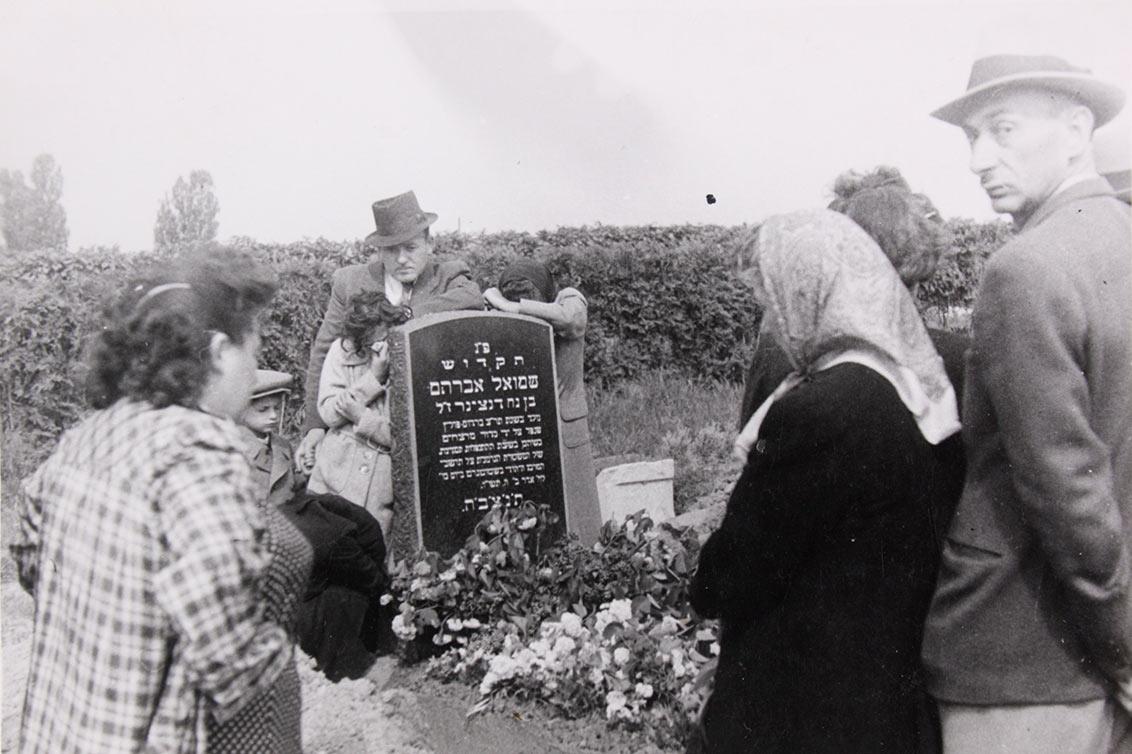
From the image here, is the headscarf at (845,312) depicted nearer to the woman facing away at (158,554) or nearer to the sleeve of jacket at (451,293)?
the woman facing away at (158,554)

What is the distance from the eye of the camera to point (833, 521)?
5.88 feet

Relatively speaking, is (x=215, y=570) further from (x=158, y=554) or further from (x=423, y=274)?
(x=423, y=274)

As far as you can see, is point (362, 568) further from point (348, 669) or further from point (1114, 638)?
point (1114, 638)

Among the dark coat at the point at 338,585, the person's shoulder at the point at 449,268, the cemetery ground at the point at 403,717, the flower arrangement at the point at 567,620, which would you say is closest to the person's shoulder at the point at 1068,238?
the flower arrangement at the point at 567,620

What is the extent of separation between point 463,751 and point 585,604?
0.84 meters

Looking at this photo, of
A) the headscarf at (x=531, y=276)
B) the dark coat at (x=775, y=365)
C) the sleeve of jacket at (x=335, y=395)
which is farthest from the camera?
the headscarf at (x=531, y=276)

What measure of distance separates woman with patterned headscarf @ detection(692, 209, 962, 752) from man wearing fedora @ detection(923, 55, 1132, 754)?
0.27ft

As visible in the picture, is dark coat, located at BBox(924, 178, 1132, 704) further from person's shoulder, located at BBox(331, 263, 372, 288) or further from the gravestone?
person's shoulder, located at BBox(331, 263, 372, 288)

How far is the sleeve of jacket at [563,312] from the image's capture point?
A: 496 centimetres

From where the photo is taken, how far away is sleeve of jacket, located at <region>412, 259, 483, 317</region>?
4.78m

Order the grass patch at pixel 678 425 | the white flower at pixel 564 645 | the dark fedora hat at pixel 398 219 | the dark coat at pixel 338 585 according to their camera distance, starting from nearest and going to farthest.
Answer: the white flower at pixel 564 645
the dark coat at pixel 338 585
the dark fedora hat at pixel 398 219
the grass patch at pixel 678 425

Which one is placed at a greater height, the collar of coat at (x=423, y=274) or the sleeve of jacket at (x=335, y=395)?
the collar of coat at (x=423, y=274)

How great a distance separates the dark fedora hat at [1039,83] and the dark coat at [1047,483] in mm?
253

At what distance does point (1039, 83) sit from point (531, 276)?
134 inches
